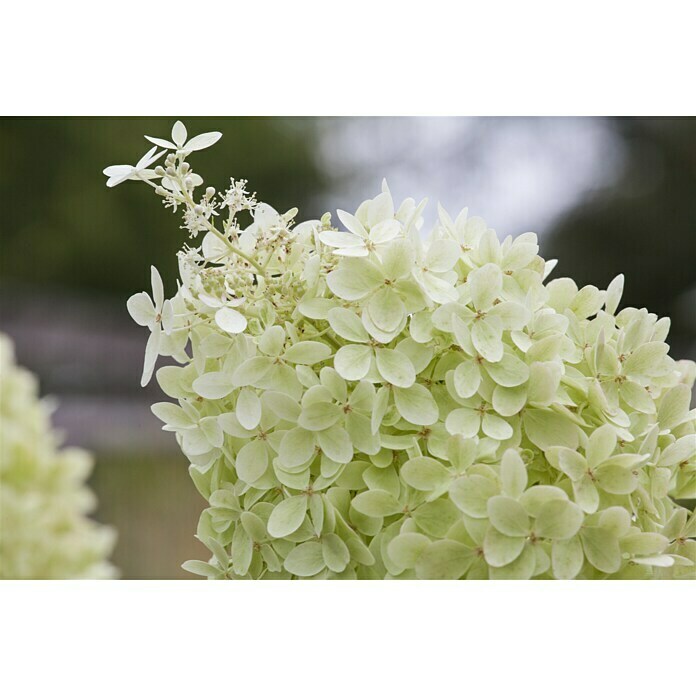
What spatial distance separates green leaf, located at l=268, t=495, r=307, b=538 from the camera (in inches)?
11.7

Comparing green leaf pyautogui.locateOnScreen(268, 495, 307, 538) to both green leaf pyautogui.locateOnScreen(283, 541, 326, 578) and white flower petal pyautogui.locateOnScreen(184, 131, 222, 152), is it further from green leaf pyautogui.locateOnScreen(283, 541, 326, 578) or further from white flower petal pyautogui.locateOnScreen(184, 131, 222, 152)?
white flower petal pyautogui.locateOnScreen(184, 131, 222, 152)

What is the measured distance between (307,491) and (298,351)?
0.06 m

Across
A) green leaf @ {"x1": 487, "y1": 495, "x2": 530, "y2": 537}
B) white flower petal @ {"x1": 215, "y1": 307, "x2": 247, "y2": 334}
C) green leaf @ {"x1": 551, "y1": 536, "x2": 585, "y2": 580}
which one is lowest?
green leaf @ {"x1": 551, "y1": 536, "x2": 585, "y2": 580}

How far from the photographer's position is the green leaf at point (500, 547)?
0.26 metres

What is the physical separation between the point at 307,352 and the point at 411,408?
49 mm

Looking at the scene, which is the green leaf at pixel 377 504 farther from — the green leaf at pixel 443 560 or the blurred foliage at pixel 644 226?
the blurred foliage at pixel 644 226

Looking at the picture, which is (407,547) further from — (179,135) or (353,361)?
(179,135)

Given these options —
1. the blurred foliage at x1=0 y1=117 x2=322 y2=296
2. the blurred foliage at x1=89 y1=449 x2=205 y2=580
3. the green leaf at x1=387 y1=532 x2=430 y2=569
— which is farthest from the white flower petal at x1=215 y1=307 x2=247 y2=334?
the blurred foliage at x1=0 y1=117 x2=322 y2=296

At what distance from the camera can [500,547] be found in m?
0.27

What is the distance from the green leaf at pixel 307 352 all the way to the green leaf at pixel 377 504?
59 mm

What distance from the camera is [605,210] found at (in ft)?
5.03

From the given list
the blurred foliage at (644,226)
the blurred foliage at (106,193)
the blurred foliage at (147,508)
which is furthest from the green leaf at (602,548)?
the blurred foliage at (106,193)

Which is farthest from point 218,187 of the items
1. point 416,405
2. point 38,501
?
point 416,405

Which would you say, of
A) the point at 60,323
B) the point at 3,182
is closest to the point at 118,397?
the point at 60,323
